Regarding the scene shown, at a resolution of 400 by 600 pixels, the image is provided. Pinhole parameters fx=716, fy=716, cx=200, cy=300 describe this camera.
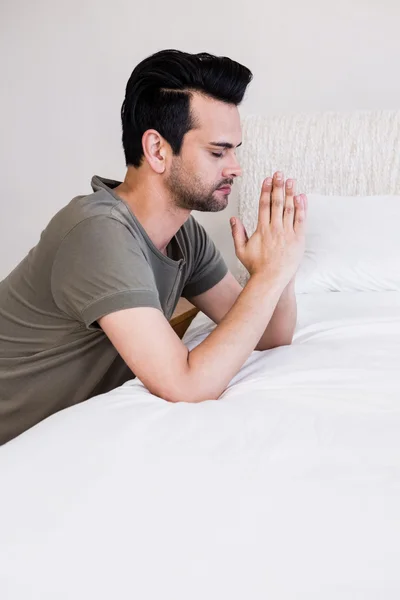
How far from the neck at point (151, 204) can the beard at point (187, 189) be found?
0.02m

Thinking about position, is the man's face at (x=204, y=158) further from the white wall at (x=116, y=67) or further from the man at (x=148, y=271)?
the white wall at (x=116, y=67)

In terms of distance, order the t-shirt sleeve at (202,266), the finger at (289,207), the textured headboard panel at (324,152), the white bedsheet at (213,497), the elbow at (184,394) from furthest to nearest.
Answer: the textured headboard panel at (324,152) < the t-shirt sleeve at (202,266) < the finger at (289,207) < the elbow at (184,394) < the white bedsheet at (213,497)

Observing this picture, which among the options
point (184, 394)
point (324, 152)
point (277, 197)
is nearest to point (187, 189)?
point (277, 197)

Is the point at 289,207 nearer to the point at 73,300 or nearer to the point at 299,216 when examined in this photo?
the point at 299,216

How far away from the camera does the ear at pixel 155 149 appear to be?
1317mm

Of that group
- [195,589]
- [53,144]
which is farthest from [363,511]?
[53,144]

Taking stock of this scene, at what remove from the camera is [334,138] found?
7.11ft

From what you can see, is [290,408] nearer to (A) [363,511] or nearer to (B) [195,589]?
(A) [363,511]

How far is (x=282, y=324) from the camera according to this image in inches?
54.3

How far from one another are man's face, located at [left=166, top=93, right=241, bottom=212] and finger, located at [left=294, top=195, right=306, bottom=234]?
133 millimetres

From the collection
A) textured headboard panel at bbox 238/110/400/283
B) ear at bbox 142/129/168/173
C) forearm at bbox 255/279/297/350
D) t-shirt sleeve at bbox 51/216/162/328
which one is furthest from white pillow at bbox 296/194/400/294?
t-shirt sleeve at bbox 51/216/162/328

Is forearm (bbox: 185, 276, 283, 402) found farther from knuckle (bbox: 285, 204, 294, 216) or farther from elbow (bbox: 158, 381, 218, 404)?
knuckle (bbox: 285, 204, 294, 216)

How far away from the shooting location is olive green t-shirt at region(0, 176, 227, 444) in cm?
110

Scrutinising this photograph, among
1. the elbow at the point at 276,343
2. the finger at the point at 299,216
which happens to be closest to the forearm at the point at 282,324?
the elbow at the point at 276,343
